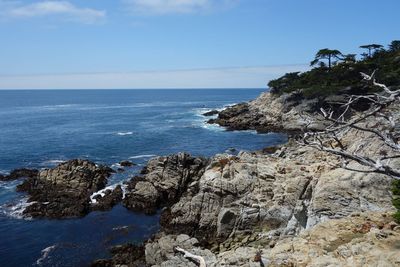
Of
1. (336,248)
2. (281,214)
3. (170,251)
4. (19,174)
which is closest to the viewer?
(336,248)

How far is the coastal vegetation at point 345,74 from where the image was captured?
74.9 m

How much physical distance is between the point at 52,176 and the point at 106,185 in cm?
602

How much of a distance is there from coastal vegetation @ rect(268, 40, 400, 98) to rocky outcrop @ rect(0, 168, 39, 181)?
5475 cm

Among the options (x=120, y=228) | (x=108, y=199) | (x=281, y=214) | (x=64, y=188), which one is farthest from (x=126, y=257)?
(x=64, y=188)

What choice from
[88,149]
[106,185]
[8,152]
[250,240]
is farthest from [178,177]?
[8,152]

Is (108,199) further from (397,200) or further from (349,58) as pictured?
(349,58)

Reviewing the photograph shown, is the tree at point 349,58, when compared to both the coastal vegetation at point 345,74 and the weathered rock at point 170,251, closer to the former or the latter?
the coastal vegetation at point 345,74

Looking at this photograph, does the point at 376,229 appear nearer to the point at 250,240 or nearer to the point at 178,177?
the point at 250,240

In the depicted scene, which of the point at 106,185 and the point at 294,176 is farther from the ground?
the point at 294,176

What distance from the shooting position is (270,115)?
8744 centimetres

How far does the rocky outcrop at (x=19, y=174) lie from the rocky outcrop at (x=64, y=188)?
9.58 ft

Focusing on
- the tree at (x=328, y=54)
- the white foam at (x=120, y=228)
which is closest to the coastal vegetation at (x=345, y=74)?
the tree at (x=328, y=54)

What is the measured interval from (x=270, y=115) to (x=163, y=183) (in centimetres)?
5241

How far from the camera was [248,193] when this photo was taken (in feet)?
103
